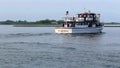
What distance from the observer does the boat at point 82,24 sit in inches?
3952

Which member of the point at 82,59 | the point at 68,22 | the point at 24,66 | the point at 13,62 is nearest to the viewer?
the point at 24,66

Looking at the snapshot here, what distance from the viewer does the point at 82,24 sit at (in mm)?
103625

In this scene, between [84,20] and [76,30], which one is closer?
[76,30]

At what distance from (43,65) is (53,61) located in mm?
2846

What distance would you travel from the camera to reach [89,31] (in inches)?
4092

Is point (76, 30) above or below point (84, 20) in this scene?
below

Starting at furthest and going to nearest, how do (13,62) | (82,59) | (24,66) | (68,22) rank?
(68,22) < (82,59) < (13,62) < (24,66)

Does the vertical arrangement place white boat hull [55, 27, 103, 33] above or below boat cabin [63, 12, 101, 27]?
below

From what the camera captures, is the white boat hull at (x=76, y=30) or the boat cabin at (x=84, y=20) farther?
the boat cabin at (x=84, y=20)

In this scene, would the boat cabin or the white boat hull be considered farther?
the boat cabin

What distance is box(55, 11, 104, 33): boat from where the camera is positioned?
10038cm

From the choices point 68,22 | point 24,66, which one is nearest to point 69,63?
point 24,66

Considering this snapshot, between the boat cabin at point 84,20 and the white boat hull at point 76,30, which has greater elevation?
the boat cabin at point 84,20

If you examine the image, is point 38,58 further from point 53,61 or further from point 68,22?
point 68,22
